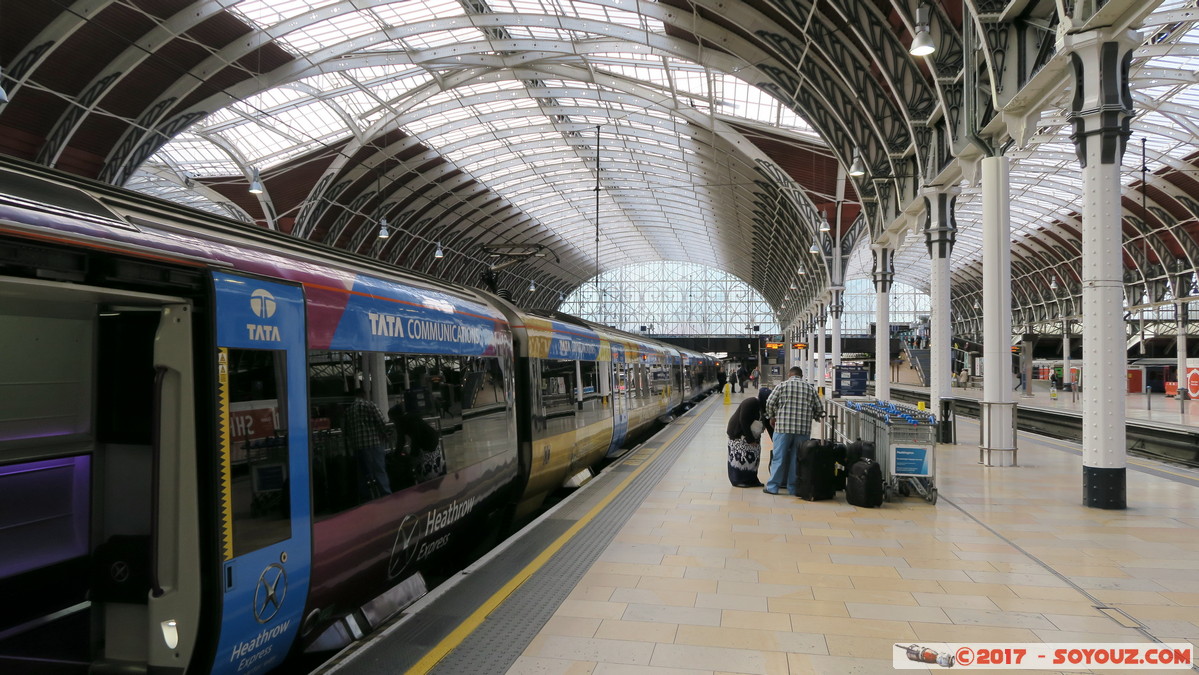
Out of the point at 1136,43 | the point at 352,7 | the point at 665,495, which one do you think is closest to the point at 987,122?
the point at 1136,43

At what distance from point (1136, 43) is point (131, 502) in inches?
427

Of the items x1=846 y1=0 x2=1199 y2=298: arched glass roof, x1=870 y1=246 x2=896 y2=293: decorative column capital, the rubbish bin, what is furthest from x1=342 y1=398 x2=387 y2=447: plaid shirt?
x1=870 y1=246 x2=896 y2=293: decorative column capital

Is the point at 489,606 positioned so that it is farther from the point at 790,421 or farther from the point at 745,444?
the point at 745,444

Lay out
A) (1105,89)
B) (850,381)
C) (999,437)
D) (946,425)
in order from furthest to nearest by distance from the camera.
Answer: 1. (850,381)
2. (946,425)
3. (999,437)
4. (1105,89)

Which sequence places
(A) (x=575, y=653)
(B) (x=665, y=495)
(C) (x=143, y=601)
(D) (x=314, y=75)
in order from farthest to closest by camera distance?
(D) (x=314, y=75) < (B) (x=665, y=495) < (A) (x=575, y=653) < (C) (x=143, y=601)

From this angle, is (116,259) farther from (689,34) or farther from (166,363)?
(689,34)

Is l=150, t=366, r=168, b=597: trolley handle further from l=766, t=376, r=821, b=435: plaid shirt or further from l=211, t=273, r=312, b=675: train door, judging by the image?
l=766, t=376, r=821, b=435: plaid shirt

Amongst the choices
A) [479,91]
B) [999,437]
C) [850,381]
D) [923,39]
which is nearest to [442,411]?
[923,39]

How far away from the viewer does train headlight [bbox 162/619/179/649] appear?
3.43 metres

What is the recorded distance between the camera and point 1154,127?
32.8 metres

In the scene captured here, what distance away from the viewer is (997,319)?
1348cm

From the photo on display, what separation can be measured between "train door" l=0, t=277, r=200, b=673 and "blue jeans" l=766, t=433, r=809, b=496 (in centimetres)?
770

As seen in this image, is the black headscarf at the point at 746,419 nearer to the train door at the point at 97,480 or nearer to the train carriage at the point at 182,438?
the train carriage at the point at 182,438

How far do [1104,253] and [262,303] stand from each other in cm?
931
